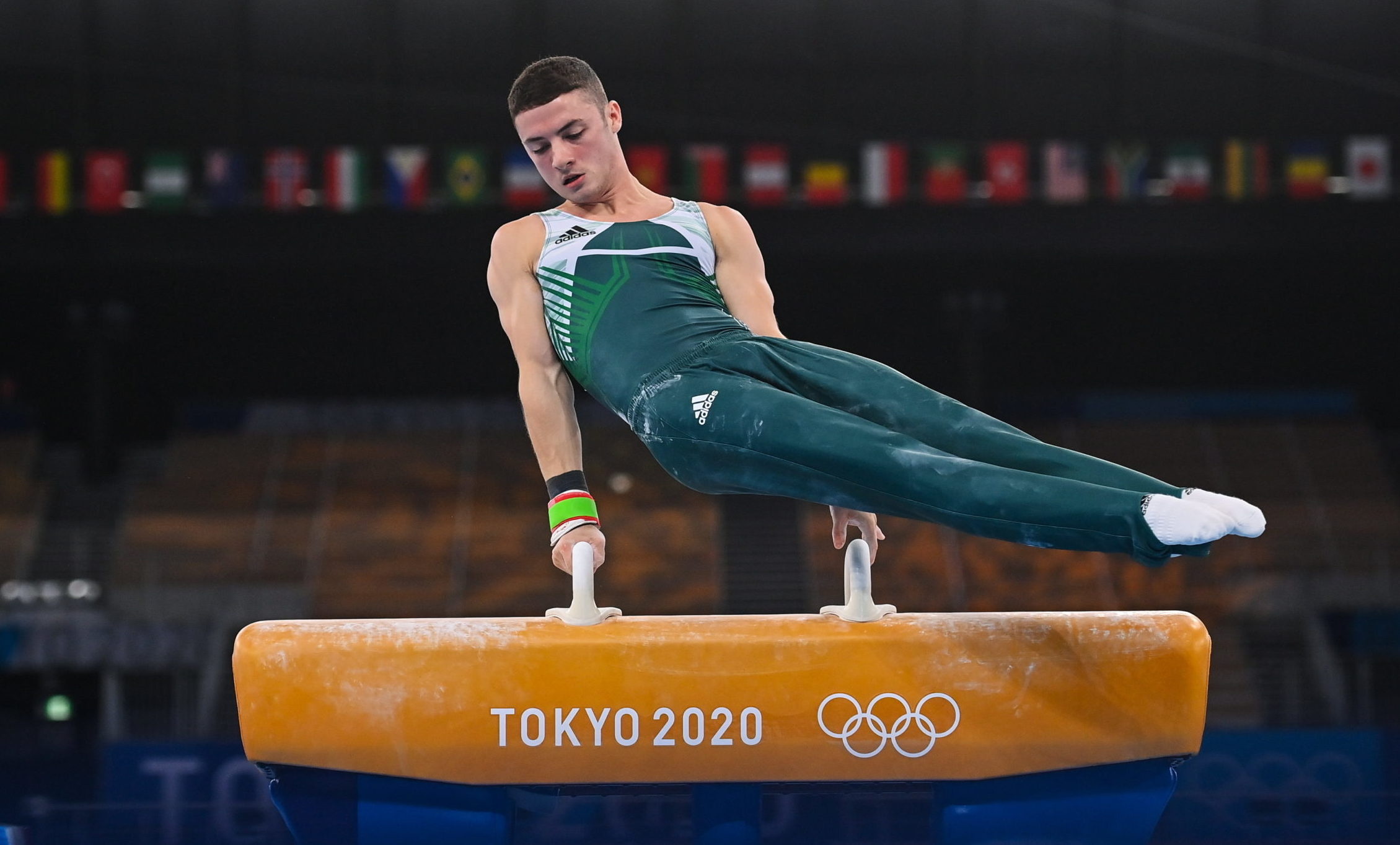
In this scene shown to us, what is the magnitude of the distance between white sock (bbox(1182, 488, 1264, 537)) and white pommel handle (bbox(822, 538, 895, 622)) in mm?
837

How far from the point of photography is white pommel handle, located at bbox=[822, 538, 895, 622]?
3113 mm

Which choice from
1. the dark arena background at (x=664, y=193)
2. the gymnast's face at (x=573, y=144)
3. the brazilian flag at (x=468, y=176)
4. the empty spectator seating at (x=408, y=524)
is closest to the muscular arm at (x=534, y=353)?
the gymnast's face at (x=573, y=144)

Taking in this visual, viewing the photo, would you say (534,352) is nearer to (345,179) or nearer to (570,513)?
(570,513)

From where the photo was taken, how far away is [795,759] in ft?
9.82

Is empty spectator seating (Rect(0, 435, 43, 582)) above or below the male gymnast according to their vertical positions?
below

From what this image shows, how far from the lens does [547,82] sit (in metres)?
3.24

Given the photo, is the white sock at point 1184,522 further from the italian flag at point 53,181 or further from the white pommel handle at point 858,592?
the italian flag at point 53,181

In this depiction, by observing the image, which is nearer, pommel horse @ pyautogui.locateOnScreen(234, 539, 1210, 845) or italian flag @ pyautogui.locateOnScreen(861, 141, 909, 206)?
pommel horse @ pyautogui.locateOnScreen(234, 539, 1210, 845)

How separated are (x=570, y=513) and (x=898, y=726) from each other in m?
0.92

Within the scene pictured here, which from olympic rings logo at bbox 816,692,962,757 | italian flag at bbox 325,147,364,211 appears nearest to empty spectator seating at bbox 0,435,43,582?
italian flag at bbox 325,147,364,211

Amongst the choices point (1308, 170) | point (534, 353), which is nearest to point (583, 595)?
point (534, 353)

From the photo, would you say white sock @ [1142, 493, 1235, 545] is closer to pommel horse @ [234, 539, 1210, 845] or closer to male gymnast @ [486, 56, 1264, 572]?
male gymnast @ [486, 56, 1264, 572]

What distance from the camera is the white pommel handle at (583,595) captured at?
3.07m

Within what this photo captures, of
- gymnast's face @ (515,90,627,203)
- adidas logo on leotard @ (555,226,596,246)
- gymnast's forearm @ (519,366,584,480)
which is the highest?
gymnast's face @ (515,90,627,203)
